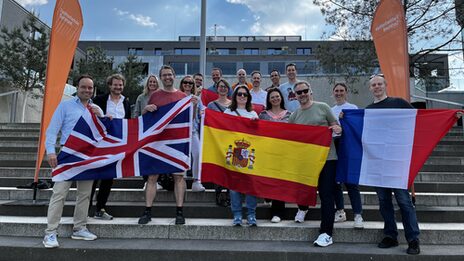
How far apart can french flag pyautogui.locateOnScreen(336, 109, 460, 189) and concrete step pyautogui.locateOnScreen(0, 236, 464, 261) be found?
84 centimetres

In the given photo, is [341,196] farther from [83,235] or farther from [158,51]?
[158,51]

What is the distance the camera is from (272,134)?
4.72 metres

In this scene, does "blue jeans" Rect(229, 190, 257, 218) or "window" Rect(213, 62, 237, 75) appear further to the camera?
"window" Rect(213, 62, 237, 75)

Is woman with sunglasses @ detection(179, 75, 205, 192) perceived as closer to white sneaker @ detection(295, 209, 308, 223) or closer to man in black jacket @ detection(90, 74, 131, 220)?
man in black jacket @ detection(90, 74, 131, 220)

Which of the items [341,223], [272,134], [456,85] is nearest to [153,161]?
[272,134]

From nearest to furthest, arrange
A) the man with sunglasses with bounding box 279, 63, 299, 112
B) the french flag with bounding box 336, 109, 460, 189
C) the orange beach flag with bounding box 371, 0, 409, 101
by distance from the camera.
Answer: the french flag with bounding box 336, 109, 460, 189 < the orange beach flag with bounding box 371, 0, 409, 101 < the man with sunglasses with bounding box 279, 63, 299, 112

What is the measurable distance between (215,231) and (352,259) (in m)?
1.77

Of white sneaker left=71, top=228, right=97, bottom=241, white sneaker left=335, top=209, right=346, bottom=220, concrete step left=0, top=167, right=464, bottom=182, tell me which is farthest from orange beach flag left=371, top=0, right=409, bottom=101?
white sneaker left=71, top=228, right=97, bottom=241

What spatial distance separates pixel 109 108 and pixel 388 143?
3.96 meters

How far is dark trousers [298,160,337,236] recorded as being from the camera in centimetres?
413

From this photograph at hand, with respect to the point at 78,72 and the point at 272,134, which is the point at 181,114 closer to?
the point at 272,134

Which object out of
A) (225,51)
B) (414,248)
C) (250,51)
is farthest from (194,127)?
(250,51)

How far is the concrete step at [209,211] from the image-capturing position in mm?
4841

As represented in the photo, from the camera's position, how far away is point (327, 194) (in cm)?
416
